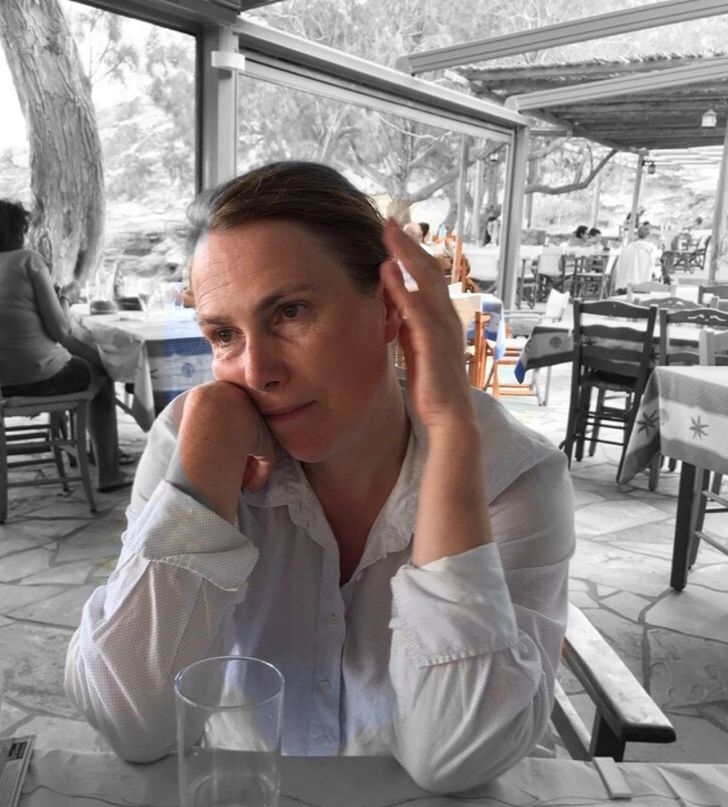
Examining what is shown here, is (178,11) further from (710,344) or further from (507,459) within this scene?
(507,459)

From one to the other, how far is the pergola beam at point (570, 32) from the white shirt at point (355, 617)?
17.7 feet

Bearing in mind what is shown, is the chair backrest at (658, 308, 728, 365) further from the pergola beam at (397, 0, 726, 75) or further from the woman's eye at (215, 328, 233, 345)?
the woman's eye at (215, 328, 233, 345)

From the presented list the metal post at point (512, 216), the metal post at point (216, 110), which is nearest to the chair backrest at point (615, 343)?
the metal post at point (216, 110)

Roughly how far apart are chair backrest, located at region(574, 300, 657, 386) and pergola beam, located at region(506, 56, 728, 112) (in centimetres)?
396

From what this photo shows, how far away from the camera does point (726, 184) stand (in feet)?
30.0

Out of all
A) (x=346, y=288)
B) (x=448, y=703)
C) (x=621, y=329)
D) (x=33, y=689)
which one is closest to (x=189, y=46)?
(x=621, y=329)

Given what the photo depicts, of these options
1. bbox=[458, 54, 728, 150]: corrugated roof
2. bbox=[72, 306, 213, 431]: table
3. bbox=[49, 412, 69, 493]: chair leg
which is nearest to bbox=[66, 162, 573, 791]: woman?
bbox=[72, 306, 213, 431]: table

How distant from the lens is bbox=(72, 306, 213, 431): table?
3.95 meters

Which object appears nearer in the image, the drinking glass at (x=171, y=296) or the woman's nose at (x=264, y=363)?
the woman's nose at (x=264, y=363)

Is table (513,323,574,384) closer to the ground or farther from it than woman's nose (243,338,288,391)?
closer to the ground

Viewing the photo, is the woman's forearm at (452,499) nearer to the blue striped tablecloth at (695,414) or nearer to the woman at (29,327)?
the blue striped tablecloth at (695,414)

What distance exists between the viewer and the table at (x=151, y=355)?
3949mm

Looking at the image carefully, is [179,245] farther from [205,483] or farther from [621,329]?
[621,329]

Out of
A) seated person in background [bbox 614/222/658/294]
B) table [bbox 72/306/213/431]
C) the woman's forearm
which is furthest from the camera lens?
seated person in background [bbox 614/222/658/294]
